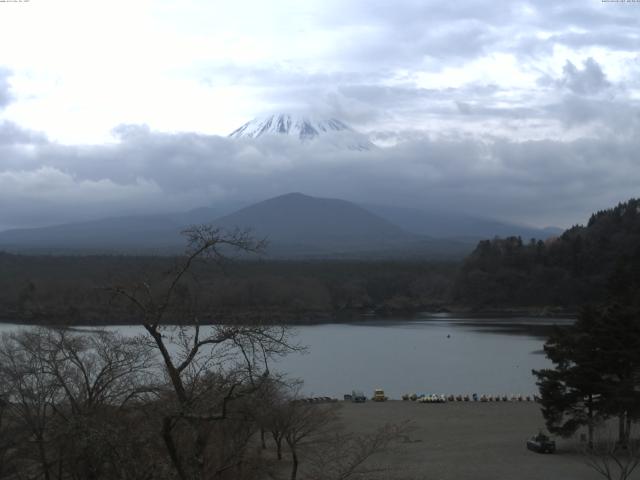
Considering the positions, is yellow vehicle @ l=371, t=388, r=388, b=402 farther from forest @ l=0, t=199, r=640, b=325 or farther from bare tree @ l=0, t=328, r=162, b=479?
forest @ l=0, t=199, r=640, b=325

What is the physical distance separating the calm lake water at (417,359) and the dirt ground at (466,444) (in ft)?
12.2

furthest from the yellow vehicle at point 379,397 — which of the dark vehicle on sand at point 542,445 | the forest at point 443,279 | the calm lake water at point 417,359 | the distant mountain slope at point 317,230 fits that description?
the distant mountain slope at point 317,230

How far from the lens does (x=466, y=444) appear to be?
51.7ft

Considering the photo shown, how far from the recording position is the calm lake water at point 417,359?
25656 mm

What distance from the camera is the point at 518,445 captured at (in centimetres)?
1538

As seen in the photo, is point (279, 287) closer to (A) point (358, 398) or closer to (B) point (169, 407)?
(A) point (358, 398)

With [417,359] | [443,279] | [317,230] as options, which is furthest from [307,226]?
[417,359]

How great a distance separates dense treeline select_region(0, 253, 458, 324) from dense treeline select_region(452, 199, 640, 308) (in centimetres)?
383

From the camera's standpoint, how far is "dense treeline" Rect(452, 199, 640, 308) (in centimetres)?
6009

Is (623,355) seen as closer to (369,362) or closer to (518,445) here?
(518,445)

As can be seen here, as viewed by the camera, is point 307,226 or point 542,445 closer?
point 542,445

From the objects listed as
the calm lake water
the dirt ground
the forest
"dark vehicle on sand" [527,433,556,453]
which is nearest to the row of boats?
the dirt ground

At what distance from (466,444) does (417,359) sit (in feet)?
52.6

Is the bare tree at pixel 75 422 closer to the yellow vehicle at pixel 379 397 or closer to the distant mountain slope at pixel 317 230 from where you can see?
the yellow vehicle at pixel 379 397
